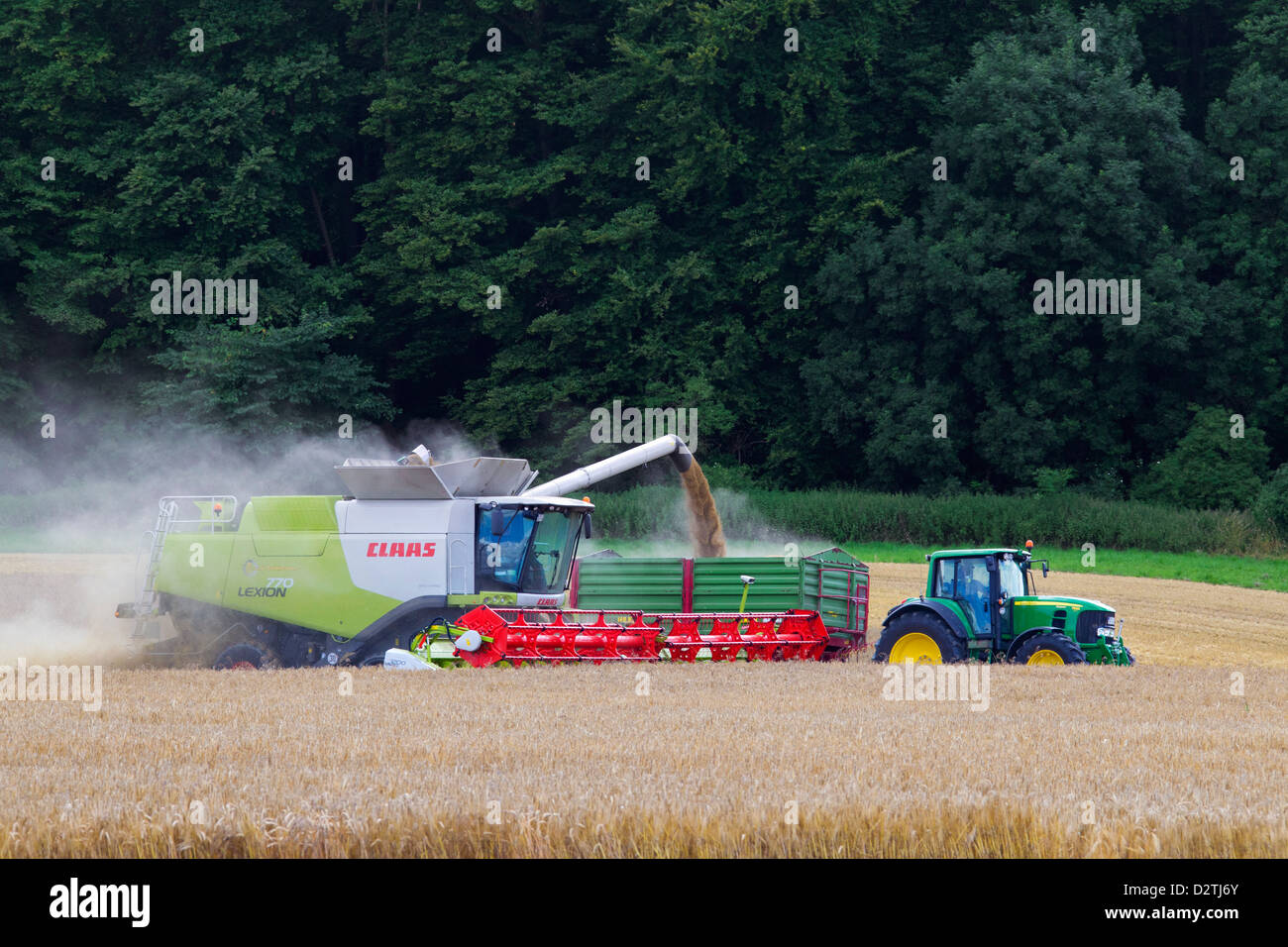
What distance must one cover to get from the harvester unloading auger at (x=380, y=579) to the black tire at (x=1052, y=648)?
9.44 feet

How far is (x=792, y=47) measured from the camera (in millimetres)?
43094

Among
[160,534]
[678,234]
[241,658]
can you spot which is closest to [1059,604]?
[241,658]

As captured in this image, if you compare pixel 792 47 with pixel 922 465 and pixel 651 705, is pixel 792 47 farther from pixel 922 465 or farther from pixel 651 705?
pixel 651 705

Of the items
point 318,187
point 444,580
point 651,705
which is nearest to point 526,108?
point 318,187

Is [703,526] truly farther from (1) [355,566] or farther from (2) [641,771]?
(2) [641,771]

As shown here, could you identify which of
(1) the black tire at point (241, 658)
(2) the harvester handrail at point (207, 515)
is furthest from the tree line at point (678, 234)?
(1) the black tire at point (241, 658)

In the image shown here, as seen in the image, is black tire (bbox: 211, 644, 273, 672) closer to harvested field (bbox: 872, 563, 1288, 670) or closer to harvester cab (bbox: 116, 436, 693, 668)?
harvester cab (bbox: 116, 436, 693, 668)

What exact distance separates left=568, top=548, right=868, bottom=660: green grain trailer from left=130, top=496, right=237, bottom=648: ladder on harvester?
4.88 m

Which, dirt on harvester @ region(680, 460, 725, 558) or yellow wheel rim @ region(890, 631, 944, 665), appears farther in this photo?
dirt on harvester @ region(680, 460, 725, 558)

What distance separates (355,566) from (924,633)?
682 cm

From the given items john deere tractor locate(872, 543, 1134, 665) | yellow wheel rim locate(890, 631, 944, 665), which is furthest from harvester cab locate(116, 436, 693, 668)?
john deere tractor locate(872, 543, 1134, 665)

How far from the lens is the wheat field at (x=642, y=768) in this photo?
6883 millimetres

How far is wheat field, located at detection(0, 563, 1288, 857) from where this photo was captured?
6.88 m

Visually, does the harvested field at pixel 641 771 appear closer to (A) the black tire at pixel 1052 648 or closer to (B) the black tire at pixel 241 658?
(A) the black tire at pixel 1052 648
